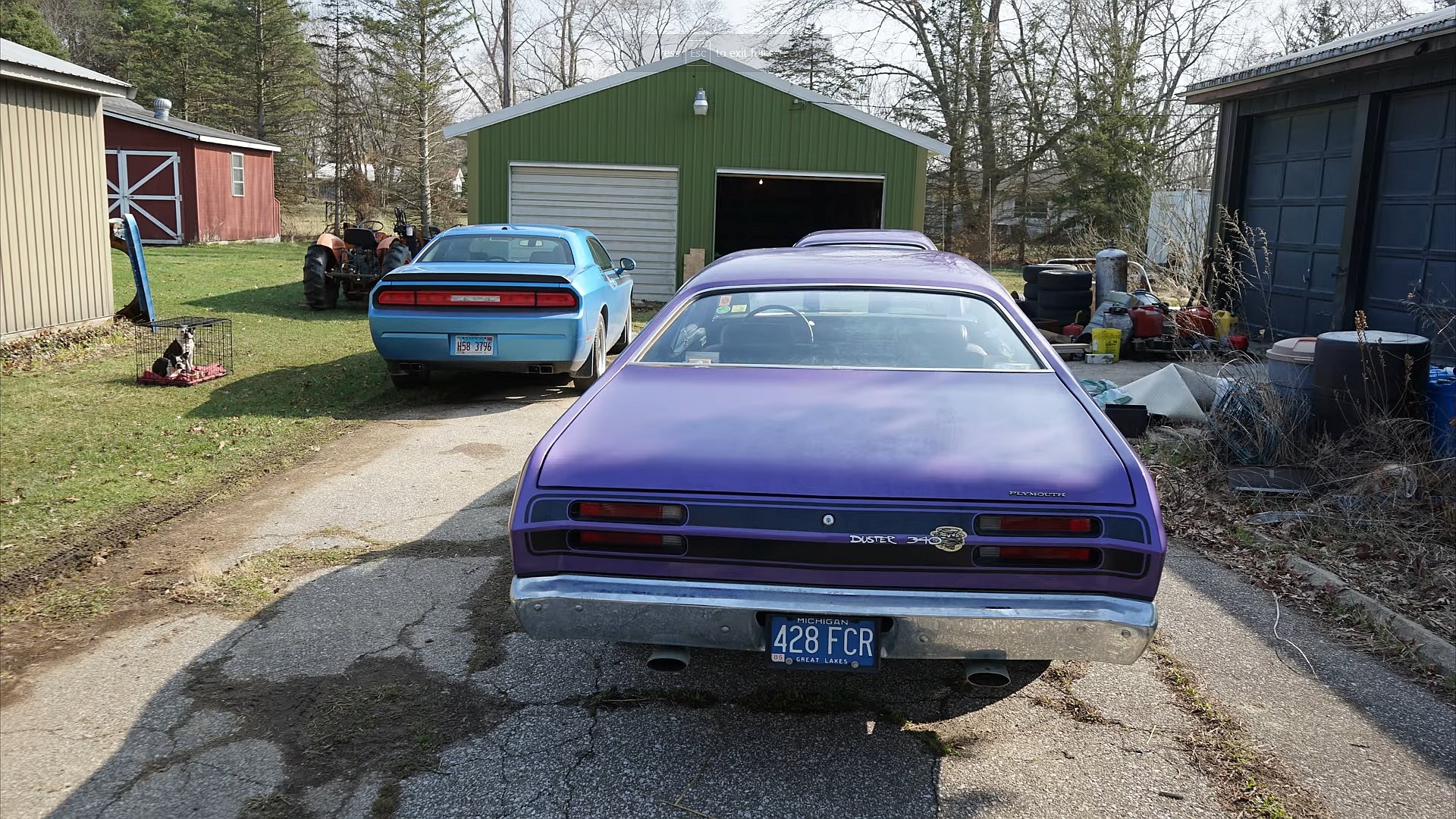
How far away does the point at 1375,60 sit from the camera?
994cm

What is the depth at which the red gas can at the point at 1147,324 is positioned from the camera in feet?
38.2

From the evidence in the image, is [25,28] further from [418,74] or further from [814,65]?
[814,65]

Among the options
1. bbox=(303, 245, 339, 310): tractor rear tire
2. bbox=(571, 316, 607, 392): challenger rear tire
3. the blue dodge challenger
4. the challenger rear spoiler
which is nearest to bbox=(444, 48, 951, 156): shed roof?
bbox=(303, 245, 339, 310): tractor rear tire

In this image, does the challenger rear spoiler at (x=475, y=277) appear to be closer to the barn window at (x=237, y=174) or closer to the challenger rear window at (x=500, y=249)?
the challenger rear window at (x=500, y=249)

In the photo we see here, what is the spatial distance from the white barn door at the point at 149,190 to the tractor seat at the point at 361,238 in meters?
12.8

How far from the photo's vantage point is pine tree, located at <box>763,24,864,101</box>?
1415 inches

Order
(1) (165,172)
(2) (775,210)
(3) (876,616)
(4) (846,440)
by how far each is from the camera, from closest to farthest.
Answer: (3) (876,616), (4) (846,440), (2) (775,210), (1) (165,172)

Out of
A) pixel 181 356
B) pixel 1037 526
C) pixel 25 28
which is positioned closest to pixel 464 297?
pixel 181 356

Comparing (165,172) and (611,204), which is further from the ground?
(165,172)

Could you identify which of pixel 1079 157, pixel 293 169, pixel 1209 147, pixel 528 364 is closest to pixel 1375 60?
pixel 528 364

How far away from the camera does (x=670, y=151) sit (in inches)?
688

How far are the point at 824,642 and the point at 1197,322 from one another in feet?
33.3

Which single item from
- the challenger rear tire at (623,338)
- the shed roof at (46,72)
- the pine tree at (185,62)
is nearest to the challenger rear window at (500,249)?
→ the challenger rear tire at (623,338)

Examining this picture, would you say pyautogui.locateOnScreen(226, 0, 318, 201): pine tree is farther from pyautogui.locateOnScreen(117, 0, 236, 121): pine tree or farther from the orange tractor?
the orange tractor
